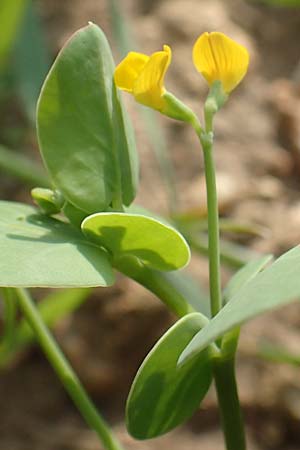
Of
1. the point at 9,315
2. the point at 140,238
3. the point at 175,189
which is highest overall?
the point at 140,238

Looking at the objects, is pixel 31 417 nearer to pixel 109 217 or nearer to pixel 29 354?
pixel 29 354

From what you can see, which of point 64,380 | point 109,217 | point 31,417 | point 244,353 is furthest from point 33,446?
point 109,217

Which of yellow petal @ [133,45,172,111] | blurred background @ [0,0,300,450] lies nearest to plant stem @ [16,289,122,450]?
yellow petal @ [133,45,172,111]

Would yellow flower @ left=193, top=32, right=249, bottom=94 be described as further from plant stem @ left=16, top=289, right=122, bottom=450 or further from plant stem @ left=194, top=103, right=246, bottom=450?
plant stem @ left=16, top=289, right=122, bottom=450

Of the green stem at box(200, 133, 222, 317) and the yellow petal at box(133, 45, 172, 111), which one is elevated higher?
the yellow petal at box(133, 45, 172, 111)

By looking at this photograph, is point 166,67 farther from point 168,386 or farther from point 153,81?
point 168,386

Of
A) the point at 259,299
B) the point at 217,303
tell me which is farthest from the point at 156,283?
the point at 259,299
